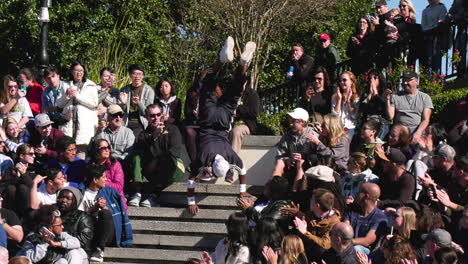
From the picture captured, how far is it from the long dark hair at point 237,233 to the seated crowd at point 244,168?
1 centimetres

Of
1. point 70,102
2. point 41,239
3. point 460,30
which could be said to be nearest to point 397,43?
point 460,30

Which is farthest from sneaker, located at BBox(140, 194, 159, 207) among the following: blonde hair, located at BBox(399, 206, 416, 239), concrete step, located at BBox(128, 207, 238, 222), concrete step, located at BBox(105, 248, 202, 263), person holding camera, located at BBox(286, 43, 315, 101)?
blonde hair, located at BBox(399, 206, 416, 239)

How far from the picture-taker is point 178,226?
45.5 ft

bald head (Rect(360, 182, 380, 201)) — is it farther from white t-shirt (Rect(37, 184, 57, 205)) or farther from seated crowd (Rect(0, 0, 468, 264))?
white t-shirt (Rect(37, 184, 57, 205))

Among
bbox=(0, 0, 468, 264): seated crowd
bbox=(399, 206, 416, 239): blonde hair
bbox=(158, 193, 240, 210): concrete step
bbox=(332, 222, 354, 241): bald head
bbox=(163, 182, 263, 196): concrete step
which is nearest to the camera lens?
bbox=(332, 222, 354, 241): bald head

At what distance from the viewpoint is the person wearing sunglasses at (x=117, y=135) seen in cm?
1473

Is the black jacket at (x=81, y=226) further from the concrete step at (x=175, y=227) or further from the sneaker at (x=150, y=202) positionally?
the sneaker at (x=150, y=202)

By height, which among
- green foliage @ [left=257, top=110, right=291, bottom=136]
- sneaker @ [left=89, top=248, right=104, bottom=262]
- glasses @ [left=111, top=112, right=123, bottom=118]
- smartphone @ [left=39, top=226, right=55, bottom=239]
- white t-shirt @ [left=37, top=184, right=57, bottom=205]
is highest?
glasses @ [left=111, top=112, right=123, bottom=118]

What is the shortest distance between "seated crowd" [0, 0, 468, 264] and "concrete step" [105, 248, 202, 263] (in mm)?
158

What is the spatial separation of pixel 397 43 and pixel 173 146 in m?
4.00

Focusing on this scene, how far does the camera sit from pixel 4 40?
25859 mm

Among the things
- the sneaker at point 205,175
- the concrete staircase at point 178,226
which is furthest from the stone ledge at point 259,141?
the sneaker at point 205,175

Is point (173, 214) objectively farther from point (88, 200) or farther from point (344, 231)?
point (344, 231)

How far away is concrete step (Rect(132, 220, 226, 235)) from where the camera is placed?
13680 millimetres
